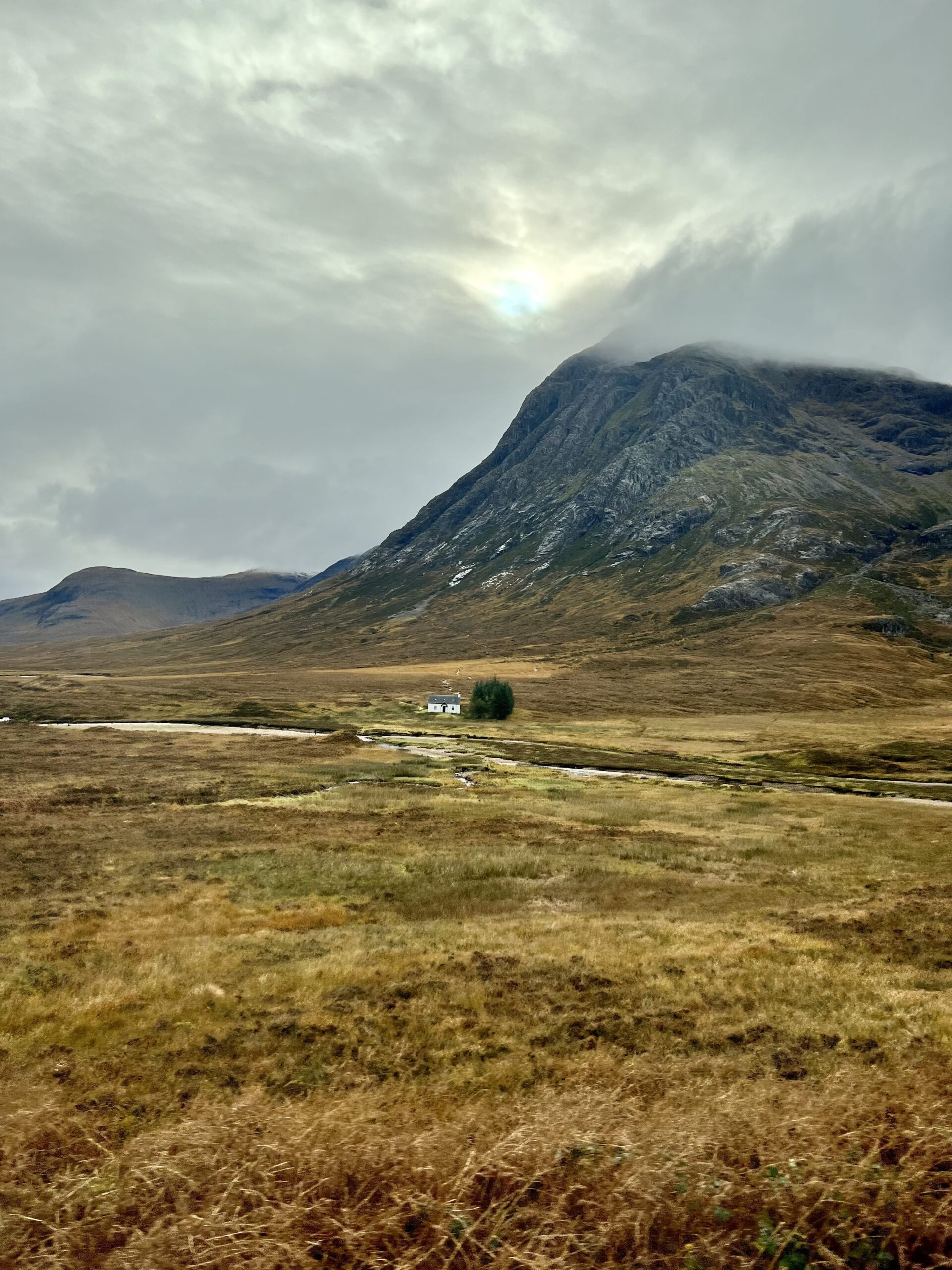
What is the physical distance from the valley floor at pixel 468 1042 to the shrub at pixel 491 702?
286 ft

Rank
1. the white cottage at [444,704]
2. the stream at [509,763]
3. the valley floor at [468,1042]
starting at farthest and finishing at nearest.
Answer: the white cottage at [444,704]
the stream at [509,763]
the valley floor at [468,1042]

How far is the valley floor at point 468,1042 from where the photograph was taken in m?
6.44

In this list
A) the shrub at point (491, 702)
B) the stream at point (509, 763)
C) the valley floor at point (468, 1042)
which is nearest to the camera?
the valley floor at point (468, 1042)

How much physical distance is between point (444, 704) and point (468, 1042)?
124 metres

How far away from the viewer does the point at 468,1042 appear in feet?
47.8

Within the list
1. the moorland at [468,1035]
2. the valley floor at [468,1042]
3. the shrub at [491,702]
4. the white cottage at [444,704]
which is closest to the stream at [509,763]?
the moorland at [468,1035]

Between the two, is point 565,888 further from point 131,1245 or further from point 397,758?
point 397,758

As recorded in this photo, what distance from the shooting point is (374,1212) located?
6676 mm

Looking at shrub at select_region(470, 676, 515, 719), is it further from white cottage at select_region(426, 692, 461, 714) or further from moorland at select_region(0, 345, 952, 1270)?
moorland at select_region(0, 345, 952, 1270)

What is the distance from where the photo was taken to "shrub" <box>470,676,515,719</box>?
13400cm

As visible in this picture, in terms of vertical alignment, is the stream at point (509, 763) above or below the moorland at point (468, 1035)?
below

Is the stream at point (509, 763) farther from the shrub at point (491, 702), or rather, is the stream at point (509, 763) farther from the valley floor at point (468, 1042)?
the valley floor at point (468, 1042)

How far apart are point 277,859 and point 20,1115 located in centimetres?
2431

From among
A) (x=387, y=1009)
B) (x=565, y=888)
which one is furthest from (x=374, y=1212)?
(x=565, y=888)
